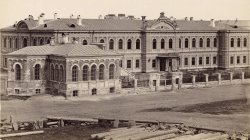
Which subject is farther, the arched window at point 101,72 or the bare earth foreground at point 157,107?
the arched window at point 101,72

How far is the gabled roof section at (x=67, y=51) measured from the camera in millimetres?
31731

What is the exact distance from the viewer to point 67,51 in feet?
105

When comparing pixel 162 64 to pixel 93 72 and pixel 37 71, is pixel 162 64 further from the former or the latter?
pixel 37 71

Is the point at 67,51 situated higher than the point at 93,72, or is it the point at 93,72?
the point at 67,51

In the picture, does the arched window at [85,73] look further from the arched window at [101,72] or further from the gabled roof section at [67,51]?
the arched window at [101,72]

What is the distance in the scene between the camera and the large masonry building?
131 ft

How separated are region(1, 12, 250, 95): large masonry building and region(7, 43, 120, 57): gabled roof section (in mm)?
2445

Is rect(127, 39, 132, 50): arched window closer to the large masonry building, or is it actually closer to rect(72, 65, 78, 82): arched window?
the large masonry building

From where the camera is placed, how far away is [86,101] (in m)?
29.8

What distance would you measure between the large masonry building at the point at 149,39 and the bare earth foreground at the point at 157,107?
21.6 ft

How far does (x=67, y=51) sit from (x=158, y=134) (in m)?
14.8

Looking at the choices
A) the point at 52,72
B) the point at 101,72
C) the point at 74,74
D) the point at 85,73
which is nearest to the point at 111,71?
the point at 101,72

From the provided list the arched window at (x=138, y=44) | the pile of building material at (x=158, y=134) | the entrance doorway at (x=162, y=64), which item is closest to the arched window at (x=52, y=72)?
the arched window at (x=138, y=44)

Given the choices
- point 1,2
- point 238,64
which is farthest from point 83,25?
point 1,2
